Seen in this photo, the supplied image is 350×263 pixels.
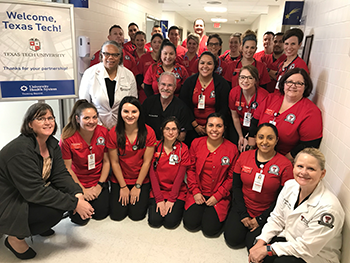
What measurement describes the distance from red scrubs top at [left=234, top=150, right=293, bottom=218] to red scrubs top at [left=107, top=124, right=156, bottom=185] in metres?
0.93

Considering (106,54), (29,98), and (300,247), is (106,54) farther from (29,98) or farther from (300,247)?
(300,247)

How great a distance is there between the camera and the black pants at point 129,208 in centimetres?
267

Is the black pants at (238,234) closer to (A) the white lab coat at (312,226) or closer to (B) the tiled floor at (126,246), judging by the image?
(B) the tiled floor at (126,246)

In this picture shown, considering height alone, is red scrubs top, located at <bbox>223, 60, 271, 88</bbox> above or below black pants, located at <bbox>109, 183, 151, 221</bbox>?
above

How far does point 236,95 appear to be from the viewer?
2.93 metres

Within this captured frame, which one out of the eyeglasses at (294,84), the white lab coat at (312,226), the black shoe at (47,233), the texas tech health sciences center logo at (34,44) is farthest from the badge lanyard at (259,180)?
the texas tech health sciences center logo at (34,44)

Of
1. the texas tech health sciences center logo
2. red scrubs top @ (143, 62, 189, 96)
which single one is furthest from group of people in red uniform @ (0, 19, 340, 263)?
the texas tech health sciences center logo

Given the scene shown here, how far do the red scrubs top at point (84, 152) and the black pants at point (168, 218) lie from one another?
688mm

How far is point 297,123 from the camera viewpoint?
237 cm

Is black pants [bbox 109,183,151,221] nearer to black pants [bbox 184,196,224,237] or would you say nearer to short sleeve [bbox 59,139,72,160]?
black pants [bbox 184,196,224,237]

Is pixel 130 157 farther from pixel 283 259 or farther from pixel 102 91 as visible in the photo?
pixel 283 259

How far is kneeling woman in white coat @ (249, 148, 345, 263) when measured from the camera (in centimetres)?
166

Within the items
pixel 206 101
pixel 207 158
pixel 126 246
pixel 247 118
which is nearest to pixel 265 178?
pixel 207 158

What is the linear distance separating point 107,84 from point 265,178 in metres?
2.03
